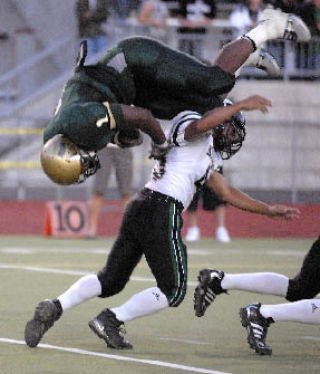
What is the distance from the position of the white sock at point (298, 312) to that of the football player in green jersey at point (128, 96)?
1.18 metres

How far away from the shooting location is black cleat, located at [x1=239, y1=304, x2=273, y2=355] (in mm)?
7816

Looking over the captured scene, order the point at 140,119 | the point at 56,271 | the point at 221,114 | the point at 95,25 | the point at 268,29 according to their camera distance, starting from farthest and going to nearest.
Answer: the point at 95,25 → the point at 56,271 → the point at 268,29 → the point at 221,114 → the point at 140,119

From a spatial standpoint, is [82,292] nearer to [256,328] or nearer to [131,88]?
[256,328]

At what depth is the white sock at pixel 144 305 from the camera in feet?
26.1

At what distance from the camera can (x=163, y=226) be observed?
7.83 meters

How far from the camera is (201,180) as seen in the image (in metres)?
8.05

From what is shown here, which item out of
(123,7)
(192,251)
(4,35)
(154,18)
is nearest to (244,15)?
(154,18)

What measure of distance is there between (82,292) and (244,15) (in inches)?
555

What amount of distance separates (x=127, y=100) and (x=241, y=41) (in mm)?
986

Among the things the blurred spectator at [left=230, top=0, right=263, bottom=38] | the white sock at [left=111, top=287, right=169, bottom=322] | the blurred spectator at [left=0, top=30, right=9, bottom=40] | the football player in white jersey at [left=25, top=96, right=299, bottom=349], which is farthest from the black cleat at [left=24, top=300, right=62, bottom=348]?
the blurred spectator at [left=0, top=30, right=9, bottom=40]

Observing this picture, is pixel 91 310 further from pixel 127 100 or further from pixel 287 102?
pixel 287 102

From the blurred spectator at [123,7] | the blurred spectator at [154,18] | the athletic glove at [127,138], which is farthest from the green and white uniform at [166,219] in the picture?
the blurred spectator at [123,7]

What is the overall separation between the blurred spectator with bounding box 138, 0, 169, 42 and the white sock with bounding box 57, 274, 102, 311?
13.6 m

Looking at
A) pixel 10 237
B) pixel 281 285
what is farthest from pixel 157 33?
pixel 281 285
